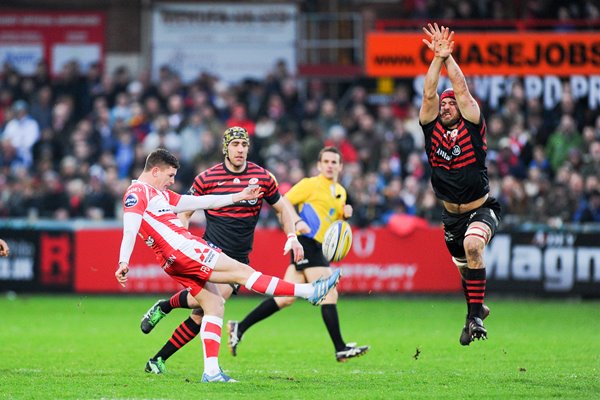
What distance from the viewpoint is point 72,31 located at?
29.3 meters

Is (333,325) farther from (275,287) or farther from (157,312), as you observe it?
(275,287)

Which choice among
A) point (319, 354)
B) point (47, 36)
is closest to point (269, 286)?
point (319, 354)

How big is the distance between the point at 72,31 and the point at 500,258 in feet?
44.4

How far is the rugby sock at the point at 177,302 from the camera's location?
451 inches

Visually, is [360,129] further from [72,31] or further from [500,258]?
[72,31]

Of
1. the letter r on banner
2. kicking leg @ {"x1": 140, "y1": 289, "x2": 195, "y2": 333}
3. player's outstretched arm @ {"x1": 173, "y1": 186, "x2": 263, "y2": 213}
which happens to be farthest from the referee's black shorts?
the letter r on banner

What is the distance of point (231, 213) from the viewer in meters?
12.0

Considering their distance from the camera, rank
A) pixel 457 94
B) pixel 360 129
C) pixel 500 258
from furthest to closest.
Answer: pixel 360 129 < pixel 500 258 < pixel 457 94

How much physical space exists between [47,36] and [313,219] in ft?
57.8

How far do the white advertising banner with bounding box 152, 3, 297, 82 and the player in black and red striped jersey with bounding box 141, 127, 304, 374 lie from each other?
54.7 ft

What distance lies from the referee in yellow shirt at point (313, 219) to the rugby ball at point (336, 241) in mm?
329

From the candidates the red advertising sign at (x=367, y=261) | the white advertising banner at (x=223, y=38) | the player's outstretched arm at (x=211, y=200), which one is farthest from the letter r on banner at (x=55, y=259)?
the player's outstretched arm at (x=211, y=200)

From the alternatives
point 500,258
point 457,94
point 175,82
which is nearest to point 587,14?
point 500,258

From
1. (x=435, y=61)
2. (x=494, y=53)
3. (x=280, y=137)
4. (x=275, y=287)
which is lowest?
(x=275, y=287)
